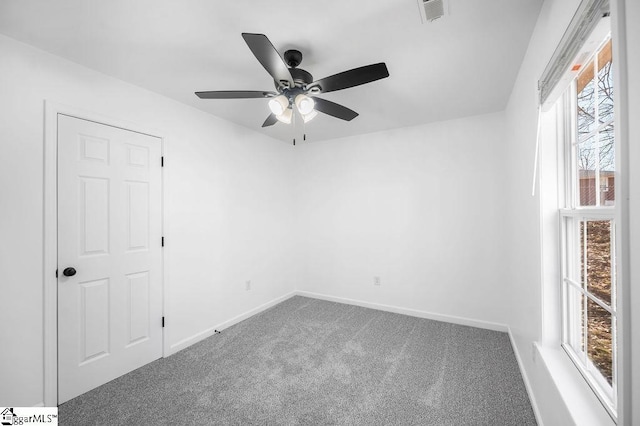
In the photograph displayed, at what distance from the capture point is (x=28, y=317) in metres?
1.82

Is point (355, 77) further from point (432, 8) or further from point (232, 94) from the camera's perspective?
point (232, 94)

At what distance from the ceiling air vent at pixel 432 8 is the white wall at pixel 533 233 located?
0.54 m

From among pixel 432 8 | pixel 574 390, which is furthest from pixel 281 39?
pixel 574 390

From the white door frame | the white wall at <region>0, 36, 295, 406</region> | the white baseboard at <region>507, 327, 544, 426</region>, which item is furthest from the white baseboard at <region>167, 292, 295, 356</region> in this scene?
the white baseboard at <region>507, 327, 544, 426</region>

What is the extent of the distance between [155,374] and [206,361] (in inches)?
16.1

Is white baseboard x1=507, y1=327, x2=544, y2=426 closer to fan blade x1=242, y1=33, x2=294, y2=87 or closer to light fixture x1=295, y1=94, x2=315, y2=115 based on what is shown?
light fixture x1=295, y1=94, x2=315, y2=115

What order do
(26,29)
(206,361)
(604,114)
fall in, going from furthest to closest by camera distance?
(206,361) < (26,29) < (604,114)

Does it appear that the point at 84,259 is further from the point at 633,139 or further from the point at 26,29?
the point at 633,139

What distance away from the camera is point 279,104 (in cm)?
188

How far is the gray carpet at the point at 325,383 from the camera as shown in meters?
1.80

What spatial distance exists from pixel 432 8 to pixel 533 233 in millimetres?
1545

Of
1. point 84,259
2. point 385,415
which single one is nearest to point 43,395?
point 84,259

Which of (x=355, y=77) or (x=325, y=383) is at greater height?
(x=355, y=77)

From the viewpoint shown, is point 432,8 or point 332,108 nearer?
point 432,8
